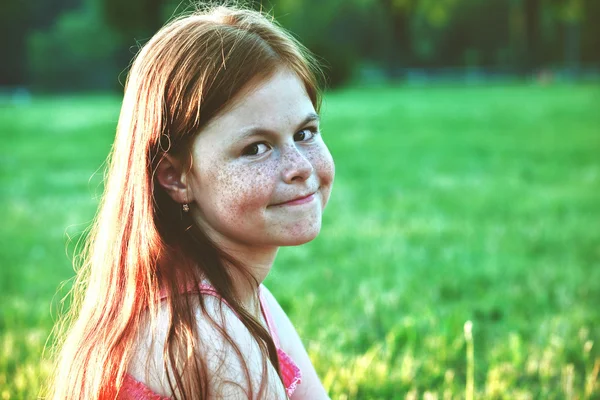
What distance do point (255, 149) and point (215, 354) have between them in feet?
1.65

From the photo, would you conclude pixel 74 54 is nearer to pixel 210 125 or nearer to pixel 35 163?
pixel 35 163

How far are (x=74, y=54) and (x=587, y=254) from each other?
42432 mm

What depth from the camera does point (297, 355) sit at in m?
2.33

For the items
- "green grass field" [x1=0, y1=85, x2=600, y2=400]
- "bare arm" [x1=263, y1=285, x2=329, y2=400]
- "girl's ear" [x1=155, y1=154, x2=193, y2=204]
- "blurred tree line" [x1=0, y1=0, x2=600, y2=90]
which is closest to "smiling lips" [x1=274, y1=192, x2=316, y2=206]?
"girl's ear" [x1=155, y1=154, x2=193, y2=204]

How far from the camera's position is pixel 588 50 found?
170 feet

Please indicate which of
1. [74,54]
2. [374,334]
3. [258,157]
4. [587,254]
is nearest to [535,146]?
[587,254]

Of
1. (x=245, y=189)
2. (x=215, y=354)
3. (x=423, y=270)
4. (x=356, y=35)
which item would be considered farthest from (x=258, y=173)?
(x=356, y=35)

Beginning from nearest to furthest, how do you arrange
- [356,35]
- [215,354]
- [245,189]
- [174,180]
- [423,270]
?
[215,354] < [245,189] < [174,180] < [423,270] < [356,35]

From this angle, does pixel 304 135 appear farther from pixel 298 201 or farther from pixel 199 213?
pixel 199 213

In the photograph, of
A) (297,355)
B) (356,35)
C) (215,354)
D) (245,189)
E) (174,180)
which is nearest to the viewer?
(215,354)

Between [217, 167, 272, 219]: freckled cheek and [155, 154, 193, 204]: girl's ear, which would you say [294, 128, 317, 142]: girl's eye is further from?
[155, 154, 193, 204]: girl's ear

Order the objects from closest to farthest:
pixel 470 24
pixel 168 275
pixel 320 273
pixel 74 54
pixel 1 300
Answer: pixel 168 275
pixel 1 300
pixel 320 273
pixel 74 54
pixel 470 24

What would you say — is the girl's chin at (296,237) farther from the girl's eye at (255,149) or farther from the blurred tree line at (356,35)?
the blurred tree line at (356,35)

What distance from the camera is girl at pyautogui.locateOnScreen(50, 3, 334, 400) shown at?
1697 millimetres
